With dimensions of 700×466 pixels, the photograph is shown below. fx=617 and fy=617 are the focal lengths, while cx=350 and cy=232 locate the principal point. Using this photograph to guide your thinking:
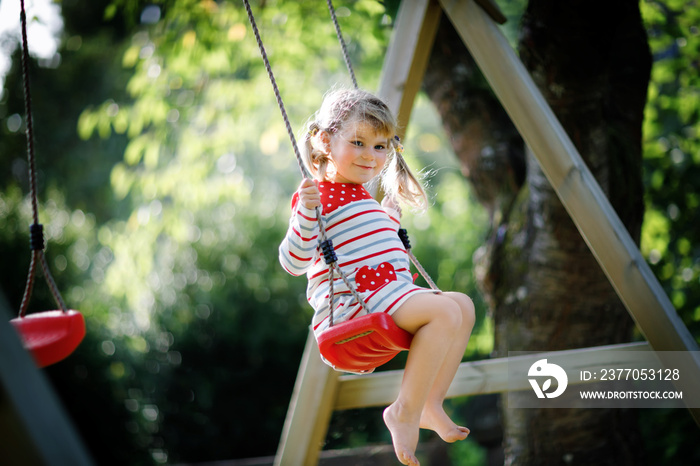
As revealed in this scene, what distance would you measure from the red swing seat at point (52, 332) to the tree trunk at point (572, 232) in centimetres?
212

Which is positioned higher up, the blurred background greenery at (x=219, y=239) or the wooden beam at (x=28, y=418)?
the wooden beam at (x=28, y=418)

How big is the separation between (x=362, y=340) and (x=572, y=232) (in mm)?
1735

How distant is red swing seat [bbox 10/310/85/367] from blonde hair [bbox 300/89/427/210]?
84 cm

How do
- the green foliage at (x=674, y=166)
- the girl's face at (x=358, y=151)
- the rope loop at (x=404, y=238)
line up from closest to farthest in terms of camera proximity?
the girl's face at (x=358, y=151) < the rope loop at (x=404, y=238) < the green foliage at (x=674, y=166)

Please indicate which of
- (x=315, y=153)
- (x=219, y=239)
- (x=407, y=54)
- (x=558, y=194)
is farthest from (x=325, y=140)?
(x=219, y=239)

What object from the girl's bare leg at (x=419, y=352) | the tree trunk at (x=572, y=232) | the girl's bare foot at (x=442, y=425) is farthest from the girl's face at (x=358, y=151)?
the tree trunk at (x=572, y=232)

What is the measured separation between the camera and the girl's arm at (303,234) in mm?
1667

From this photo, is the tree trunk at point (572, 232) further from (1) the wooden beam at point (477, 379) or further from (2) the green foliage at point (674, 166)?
(2) the green foliage at point (674, 166)

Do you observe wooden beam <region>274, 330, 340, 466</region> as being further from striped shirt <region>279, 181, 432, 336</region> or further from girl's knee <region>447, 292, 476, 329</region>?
girl's knee <region>447, 292, 476, 329</region>

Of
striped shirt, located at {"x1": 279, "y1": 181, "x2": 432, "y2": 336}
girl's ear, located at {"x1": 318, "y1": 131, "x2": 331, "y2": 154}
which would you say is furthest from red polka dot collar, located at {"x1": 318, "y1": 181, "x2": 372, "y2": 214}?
girl's ear, located at {"x1": 318, "y1": 131, "x2": 331, "y2": 154}

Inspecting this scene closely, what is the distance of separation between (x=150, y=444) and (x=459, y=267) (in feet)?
11.9

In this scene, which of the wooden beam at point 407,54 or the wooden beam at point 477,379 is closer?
the wooden beam at point 477,379

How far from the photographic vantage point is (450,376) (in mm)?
1783

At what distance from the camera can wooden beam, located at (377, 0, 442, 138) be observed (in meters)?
2.43
